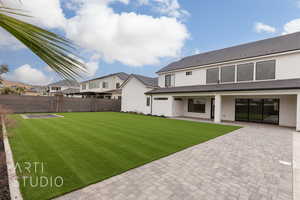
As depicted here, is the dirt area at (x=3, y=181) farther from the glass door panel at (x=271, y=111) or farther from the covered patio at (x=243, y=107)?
the glass door panel at (x=271, y=111)

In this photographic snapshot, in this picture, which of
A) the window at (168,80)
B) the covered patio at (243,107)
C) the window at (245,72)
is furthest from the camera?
the window at (168,80)

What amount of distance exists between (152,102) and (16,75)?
646 inches

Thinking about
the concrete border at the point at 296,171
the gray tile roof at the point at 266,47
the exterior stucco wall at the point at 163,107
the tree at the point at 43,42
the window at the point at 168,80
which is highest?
the gray tile roof at the point at 266,47

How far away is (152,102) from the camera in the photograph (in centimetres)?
1781

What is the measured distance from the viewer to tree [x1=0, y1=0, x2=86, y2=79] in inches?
20.4

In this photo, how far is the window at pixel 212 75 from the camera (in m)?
14.3

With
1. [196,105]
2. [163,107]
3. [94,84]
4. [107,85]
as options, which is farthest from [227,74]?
[94,84]

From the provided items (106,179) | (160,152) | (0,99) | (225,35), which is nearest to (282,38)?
(225,35)

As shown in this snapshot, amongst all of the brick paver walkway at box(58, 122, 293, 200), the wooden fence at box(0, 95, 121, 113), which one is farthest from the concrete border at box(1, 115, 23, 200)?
the wooden fence at box(0, 95, 121, 113)

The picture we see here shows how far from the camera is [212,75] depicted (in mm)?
14648

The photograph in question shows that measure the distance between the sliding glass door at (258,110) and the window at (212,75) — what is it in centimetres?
270

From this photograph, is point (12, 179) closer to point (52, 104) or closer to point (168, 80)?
point (52, 104)

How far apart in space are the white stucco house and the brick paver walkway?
752 cm

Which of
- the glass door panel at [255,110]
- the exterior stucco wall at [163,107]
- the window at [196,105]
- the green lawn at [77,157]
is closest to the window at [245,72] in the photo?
the glass door panel at [255,110]
